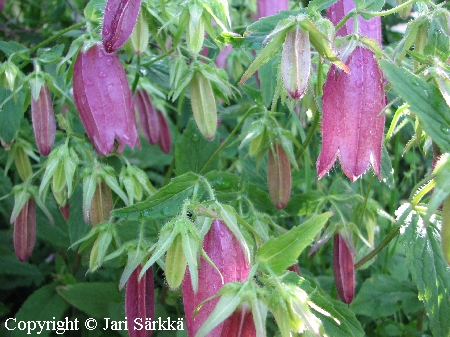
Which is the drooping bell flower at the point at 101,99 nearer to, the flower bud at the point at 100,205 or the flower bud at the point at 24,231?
the flower bud at the point at 100,205

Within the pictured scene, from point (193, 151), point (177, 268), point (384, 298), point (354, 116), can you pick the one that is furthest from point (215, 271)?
point (384, 298)

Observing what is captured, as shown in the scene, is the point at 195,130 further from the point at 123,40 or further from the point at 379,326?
the point at 379,326

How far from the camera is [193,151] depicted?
1.35 m

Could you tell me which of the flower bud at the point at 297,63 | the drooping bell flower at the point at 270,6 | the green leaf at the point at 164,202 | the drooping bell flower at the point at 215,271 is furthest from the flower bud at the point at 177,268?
the drooping bell flower at the point at 270,6

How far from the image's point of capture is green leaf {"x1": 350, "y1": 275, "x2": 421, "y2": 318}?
51.2 inches

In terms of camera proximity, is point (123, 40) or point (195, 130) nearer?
point (123, 40)

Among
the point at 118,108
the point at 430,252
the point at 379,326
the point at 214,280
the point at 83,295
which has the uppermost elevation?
the point at 118,108

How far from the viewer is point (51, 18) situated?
1908mm

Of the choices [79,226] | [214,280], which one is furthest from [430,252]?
[79,226]

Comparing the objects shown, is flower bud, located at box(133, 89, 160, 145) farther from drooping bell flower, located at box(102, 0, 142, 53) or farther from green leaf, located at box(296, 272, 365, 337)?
green leaf, located at box(296, 272, 365, 337)

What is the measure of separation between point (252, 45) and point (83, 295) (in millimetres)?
795

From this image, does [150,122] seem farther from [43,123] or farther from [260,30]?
[260,30]

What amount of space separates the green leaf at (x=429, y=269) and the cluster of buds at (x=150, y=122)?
0.76 metres

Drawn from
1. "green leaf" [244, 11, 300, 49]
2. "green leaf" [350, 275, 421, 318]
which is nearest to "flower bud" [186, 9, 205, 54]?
"green leaf" [244, 11, 300, 49]
